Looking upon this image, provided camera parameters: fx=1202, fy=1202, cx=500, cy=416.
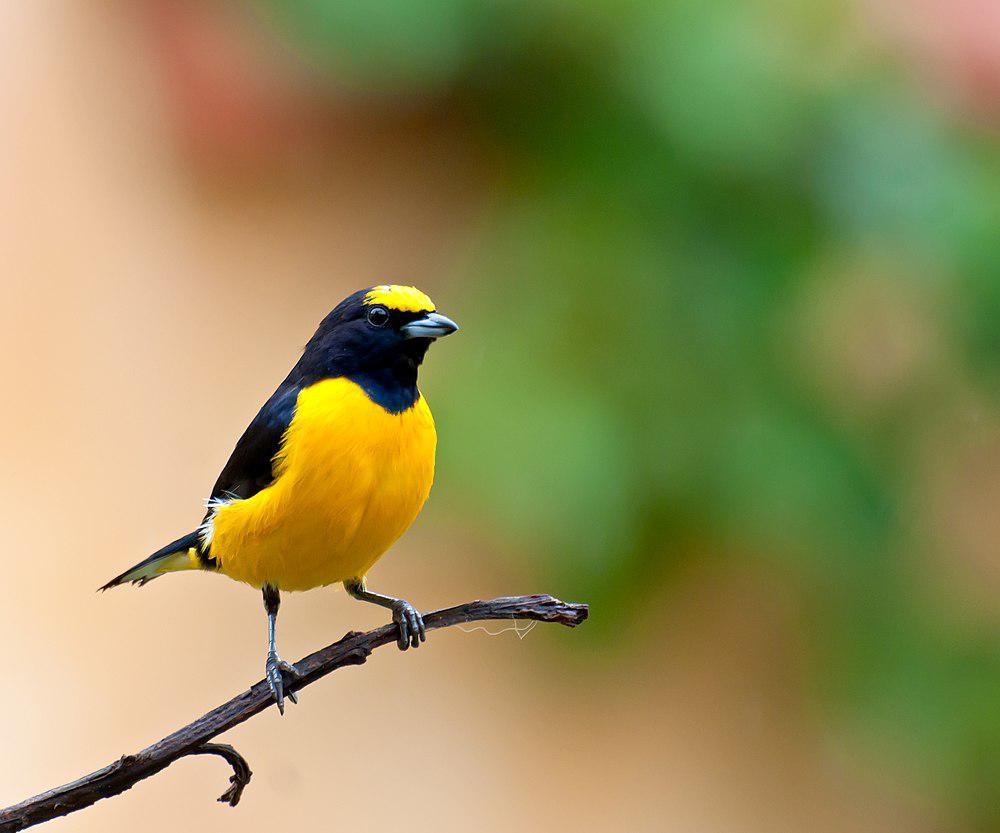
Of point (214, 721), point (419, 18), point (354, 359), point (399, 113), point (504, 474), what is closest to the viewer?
point (214, 721)

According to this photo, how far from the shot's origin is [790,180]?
341cm

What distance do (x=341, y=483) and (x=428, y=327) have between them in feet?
0.87

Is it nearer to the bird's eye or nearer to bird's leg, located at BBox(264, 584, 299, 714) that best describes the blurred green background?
bird's leg, located at BBox(264, 584, 299, 714)

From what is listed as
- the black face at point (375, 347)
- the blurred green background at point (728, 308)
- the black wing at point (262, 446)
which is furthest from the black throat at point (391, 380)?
the blurred green background at point (728, 308)

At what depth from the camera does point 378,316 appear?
148 centimetres

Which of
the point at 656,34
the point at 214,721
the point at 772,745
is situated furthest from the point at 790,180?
the point at 214,721

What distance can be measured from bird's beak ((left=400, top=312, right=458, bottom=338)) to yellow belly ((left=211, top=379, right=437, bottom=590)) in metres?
0.15

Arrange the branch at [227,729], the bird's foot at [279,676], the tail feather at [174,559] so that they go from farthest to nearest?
1. the tail feather at [174,559]
2. the bird's foot at [279,676]
3. the branch at [227,729]

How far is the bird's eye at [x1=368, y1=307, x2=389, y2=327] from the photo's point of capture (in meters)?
1.47

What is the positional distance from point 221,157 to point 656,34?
4.83 feet

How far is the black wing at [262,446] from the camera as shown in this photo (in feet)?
5.29

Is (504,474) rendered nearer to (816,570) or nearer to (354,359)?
(816,570)

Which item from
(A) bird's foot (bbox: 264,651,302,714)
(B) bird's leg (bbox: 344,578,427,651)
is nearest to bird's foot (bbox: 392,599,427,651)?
(B) bird's leg (bbox: 344,578,427,651)

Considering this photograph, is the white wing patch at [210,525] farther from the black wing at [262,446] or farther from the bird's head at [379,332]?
the bird's head at [379,332]
